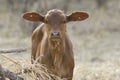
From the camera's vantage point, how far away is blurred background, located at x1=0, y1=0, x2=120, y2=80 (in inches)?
573

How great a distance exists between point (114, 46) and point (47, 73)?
9.69 metres

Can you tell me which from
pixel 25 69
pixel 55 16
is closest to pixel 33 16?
pixel 55 16

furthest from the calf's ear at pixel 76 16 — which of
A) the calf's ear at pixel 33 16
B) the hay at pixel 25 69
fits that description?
the hay at pixel 25 69

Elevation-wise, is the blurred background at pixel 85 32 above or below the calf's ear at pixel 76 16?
below

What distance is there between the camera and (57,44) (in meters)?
9.41

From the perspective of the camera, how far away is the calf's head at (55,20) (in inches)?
359

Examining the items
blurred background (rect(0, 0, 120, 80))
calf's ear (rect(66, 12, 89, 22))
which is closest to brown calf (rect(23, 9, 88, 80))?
calf's ear (rect(66, 12, 89, 22))

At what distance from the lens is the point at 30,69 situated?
27.5 ft

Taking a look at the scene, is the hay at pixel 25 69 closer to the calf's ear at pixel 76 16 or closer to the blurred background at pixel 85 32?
the calf's ear at pixel 76 16

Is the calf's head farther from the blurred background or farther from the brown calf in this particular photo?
the blurred background

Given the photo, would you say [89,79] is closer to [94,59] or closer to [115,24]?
[94,59]

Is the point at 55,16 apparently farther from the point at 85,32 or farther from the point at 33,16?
the point at 85,32

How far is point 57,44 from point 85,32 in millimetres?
11871

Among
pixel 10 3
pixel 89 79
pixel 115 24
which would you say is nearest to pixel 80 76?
pixel 89 79
